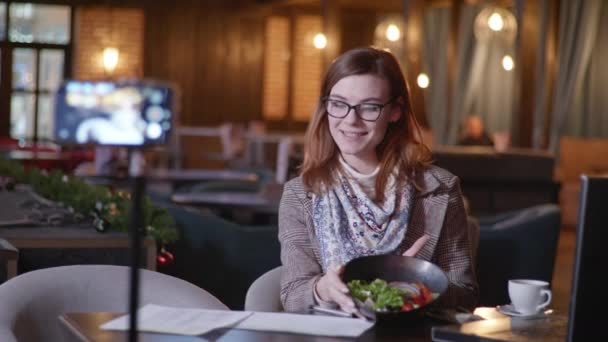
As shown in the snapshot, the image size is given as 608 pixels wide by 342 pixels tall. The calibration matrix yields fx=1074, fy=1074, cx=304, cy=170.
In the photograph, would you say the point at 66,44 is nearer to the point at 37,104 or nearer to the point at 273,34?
the point at 37,104

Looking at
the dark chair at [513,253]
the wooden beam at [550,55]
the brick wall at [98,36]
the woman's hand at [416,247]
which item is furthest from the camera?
the brick wall at [98,36]

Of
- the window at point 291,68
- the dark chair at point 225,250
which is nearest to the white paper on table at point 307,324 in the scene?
the dark chair at point 225,250

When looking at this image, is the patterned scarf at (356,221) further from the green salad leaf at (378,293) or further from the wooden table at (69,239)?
the wooden table at (69,239)

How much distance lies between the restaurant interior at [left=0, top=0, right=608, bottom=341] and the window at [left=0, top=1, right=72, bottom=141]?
2 centimetres

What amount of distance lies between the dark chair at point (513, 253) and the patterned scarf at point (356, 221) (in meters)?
2.57

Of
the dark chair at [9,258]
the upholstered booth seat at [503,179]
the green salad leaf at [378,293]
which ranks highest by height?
the green salad leaf at [378,293]

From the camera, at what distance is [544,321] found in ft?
6.73

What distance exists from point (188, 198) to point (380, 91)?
4.36 m

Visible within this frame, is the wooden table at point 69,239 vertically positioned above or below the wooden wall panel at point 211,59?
below

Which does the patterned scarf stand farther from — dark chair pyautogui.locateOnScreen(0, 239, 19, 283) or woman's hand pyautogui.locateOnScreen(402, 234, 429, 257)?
dark chair pyautogui.locateOnScreen(0, 239, 19, 283)

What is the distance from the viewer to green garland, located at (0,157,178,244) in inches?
146

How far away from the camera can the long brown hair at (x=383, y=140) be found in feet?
8.26

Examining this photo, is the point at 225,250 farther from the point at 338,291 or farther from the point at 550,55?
the point at 550,55

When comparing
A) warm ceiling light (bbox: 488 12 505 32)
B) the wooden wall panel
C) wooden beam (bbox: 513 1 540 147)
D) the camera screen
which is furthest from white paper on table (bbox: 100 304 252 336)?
the wooden wall panel
